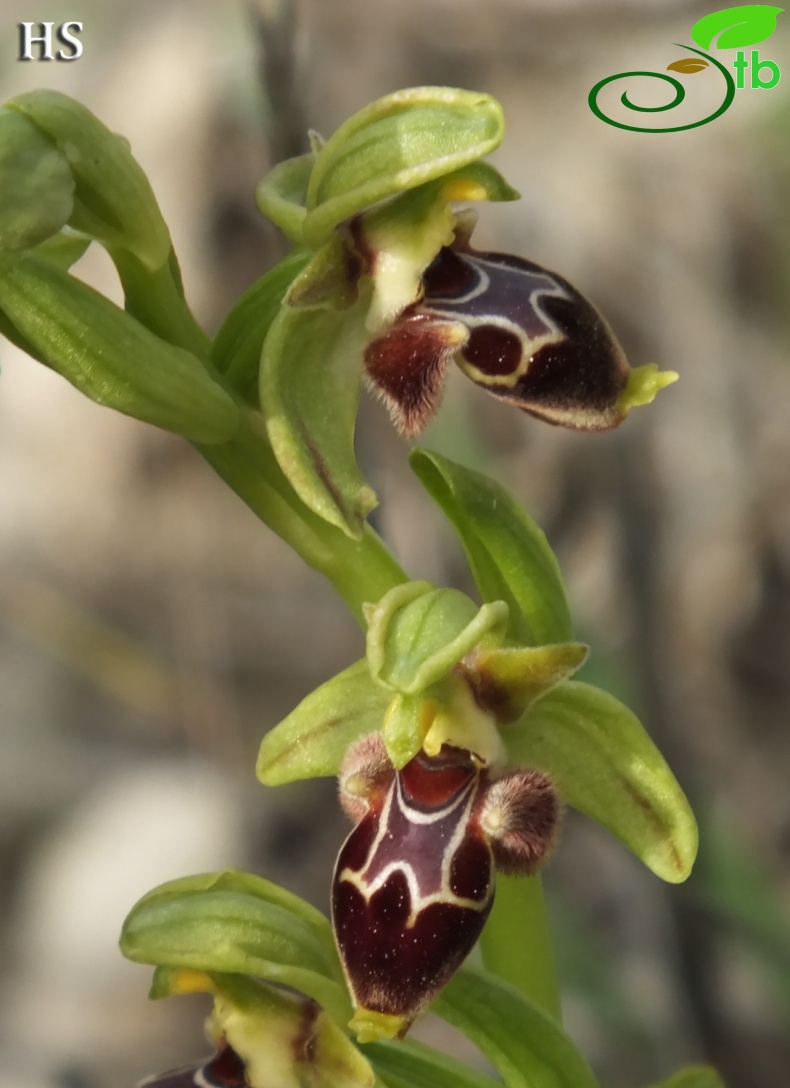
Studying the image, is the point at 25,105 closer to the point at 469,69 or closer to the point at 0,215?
the point at 0,215

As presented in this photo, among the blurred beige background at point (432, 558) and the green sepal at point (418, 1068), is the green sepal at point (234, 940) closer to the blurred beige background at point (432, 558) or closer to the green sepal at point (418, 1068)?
the green sepal at point (418, 1068)

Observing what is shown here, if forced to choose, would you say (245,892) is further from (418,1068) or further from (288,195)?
(288,195)

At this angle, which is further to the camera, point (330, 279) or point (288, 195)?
point (288, 195)

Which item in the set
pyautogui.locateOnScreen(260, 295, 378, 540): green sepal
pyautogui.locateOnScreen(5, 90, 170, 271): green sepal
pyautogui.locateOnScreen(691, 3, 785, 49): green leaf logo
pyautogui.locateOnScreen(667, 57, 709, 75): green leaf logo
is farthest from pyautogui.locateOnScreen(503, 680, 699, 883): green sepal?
pyautogui.locateOnScreen(667, 57, 709, 75): green leaf logo

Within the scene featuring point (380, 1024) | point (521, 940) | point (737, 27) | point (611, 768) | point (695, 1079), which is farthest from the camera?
point (737, 27)

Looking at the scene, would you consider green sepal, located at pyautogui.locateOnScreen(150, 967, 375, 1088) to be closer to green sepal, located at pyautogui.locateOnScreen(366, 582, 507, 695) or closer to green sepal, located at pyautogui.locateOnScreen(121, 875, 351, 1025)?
green sepal, located at pyautogui.locateOnScreen(121, 875, 351, 1025)

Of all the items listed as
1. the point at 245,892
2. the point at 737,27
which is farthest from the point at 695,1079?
the point at 737,27

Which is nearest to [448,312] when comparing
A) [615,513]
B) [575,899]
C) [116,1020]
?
[615,513]
